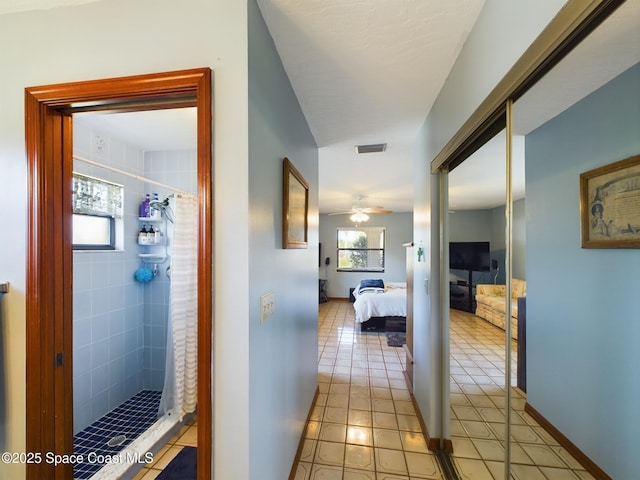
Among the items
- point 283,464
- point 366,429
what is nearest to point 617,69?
point 283,464

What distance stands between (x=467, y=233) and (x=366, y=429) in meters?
1.76

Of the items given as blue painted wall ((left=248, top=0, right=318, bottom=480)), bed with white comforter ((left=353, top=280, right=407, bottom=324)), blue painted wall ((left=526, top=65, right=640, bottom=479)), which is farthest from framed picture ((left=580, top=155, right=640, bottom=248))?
bed with white comforter ((left=353, top=280, right=407, bottom=324))

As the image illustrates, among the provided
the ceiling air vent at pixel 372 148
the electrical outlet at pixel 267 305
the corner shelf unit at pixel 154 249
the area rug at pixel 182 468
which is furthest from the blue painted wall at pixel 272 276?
the corner shelf unit at pixel 154 249

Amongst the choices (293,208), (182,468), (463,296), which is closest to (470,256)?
(463,296)

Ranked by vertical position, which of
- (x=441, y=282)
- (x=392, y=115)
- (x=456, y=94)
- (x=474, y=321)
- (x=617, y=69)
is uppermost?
(x=392, y=115)

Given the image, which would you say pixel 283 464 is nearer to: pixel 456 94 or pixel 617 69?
pixel 617 69

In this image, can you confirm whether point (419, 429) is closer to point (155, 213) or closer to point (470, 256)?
point (470, 256)

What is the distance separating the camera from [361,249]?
24.8ft

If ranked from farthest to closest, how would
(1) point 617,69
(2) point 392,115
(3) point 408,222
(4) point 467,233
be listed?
(3) point 408,222, (2) point 392,115, (4) point 467,233, (1) point 617,69

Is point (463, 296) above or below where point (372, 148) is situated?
below

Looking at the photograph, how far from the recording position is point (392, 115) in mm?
2025

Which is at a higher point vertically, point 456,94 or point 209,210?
point 456,94

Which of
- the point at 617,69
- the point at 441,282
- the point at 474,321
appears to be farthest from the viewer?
the point at 441,282

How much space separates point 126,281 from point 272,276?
211 cm
